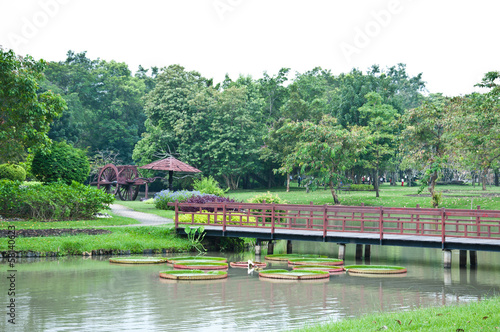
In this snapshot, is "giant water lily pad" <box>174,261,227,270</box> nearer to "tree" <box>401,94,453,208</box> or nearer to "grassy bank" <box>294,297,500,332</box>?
"grassy bank" <box>294,297,500,332</box>

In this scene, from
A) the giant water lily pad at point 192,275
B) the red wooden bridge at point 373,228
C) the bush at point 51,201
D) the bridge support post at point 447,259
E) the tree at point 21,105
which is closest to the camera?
the giant water lily pad at point 192,275

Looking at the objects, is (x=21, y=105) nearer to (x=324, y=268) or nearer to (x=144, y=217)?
(x=144, y=217)

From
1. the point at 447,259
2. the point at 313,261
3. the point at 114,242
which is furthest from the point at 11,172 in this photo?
the point at 447,259

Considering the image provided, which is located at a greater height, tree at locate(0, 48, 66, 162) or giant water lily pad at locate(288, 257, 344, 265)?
tree at locate(0, 48, 66, 162)

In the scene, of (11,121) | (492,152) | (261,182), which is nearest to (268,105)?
(261,182)

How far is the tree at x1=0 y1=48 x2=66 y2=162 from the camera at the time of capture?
993 inches

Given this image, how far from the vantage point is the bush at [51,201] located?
26.6 metres

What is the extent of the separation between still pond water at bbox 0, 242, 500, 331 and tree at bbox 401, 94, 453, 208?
22424mm

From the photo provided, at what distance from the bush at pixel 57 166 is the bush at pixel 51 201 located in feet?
8.56

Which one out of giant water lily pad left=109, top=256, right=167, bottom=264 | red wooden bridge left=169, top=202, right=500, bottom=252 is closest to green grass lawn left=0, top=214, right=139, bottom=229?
red wooden bridge left=169, top=202, right=500, bottom=252

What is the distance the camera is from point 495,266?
21844 mm

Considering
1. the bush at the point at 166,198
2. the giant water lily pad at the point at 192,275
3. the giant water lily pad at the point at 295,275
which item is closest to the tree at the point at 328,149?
the bush at the point at 166,198

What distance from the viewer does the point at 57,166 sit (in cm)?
3125

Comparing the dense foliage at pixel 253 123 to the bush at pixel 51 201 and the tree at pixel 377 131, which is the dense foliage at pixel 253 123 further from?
the bush at pixel 51 201
